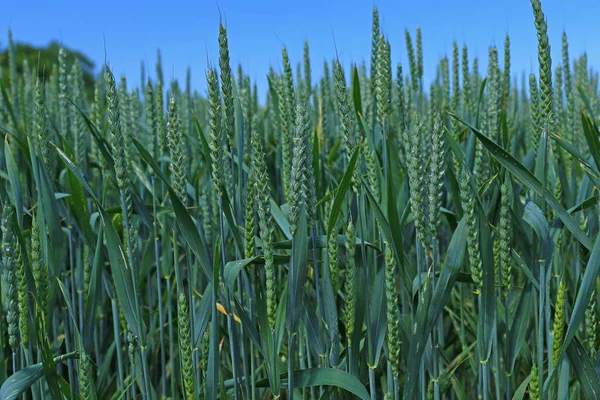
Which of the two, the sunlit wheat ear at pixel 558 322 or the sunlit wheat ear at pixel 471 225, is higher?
the sunlit wheat ear at pixel 471 225

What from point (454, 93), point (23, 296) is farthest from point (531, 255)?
point (23, 296)

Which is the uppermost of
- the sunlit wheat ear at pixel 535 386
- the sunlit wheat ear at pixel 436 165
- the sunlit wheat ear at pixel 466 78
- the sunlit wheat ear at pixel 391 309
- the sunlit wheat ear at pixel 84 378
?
the sunlit wheat ear at pixel 466 78

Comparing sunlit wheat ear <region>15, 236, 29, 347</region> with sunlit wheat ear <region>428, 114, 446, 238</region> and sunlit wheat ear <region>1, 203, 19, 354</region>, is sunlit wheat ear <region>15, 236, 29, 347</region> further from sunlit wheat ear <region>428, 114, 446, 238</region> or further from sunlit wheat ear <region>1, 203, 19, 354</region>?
sunlit wheat ear <region>428, 114, 446, 238</region>

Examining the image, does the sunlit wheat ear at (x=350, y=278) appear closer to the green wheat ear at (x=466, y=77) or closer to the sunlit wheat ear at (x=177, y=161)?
the sunlit wheat ear at (x=177, y=161)

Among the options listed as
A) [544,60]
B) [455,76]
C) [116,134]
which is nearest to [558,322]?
[544,60]

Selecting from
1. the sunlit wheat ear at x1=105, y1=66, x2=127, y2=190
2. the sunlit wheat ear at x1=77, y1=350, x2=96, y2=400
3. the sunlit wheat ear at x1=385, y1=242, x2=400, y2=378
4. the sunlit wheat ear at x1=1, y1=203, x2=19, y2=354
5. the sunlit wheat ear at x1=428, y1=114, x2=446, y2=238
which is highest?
the sunlit wheat ear at x1=105, y1=66, x2=127, y2=190

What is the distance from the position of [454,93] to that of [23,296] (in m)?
1.33

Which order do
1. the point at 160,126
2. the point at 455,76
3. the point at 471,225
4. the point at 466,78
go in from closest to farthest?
Answer: 1. the point at 471,225
2. the point at 160,126
3. the point at 466,78
4. the point at 455,76

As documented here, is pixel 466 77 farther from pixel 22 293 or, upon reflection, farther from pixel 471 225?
pixel 22 293

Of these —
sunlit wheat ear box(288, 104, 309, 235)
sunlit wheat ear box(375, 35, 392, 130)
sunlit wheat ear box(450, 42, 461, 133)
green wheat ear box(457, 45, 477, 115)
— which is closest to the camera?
sunlit wheat ear box(288, 104, 309, 235)

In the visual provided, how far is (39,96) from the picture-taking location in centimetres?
134

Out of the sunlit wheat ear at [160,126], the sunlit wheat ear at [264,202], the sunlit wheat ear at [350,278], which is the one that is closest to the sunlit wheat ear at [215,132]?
the sunlit wheat ear at [264,202]

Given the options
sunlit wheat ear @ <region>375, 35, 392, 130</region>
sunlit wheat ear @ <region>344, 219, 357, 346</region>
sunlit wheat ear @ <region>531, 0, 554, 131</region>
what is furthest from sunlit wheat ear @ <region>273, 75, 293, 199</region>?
sunlit wheat ear @ <region>531, 0, 554, 131</region>

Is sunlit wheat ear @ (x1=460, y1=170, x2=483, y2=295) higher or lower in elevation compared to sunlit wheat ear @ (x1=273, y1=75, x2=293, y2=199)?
lower
